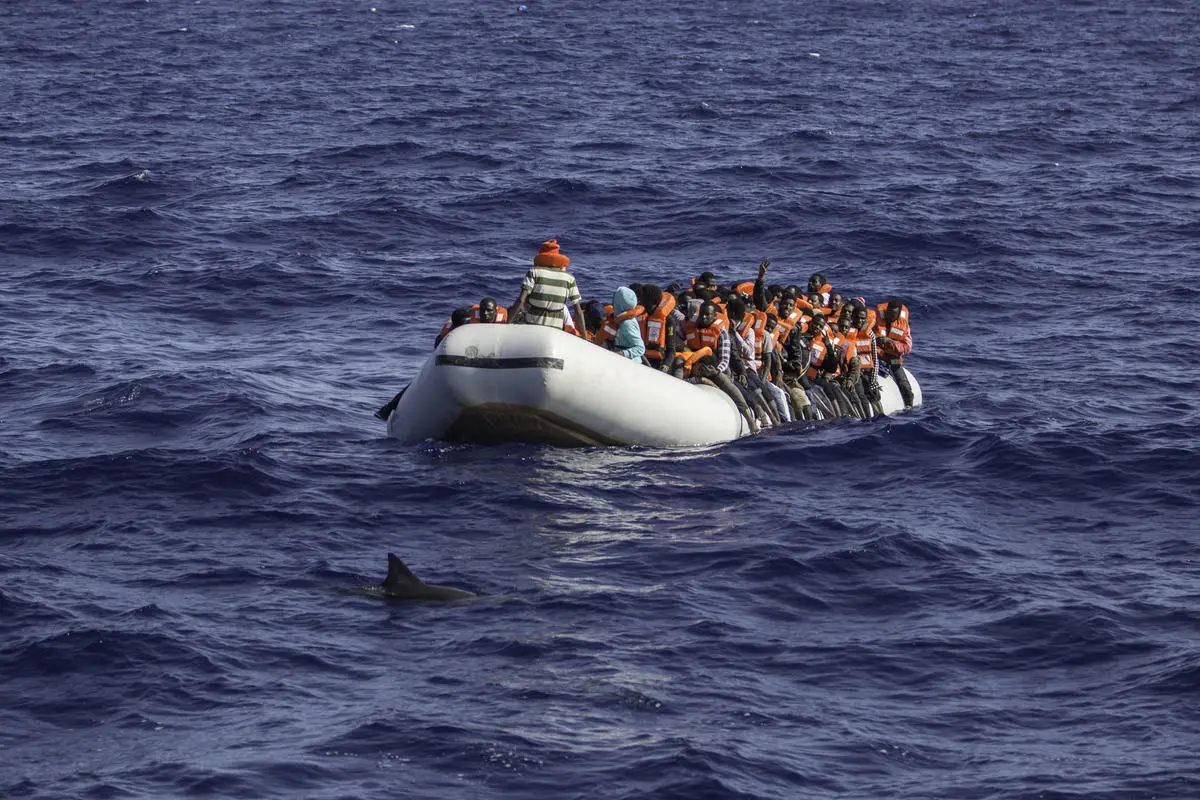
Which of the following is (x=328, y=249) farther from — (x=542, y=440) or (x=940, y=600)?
(x=940, y=600)

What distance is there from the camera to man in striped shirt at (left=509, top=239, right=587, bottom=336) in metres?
20.8

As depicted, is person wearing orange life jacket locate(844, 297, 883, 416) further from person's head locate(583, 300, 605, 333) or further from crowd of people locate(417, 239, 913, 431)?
person's head locate(583, 300, 605, 333)

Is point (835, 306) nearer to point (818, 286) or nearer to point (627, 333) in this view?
point (818, 286)

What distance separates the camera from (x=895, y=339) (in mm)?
25828

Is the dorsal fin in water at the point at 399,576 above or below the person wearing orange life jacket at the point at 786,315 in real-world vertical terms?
below

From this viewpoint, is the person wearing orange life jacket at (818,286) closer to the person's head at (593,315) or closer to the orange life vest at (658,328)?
the orange life vest at (658,328)

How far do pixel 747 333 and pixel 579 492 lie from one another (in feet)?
14.6

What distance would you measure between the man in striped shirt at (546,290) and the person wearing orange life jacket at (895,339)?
21.2 feet

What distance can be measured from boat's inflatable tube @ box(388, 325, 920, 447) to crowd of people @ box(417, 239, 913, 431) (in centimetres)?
62

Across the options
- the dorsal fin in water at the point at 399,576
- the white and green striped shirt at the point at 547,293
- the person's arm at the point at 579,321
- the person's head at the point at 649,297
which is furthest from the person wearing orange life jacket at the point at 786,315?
the dorsal fin in water at the point at 399,576

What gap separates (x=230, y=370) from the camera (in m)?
25.8

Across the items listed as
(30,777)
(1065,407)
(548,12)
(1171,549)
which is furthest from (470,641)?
(548,12)

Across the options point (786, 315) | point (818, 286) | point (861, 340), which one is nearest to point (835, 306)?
point (818, 286)

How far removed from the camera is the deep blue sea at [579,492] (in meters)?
13.8
